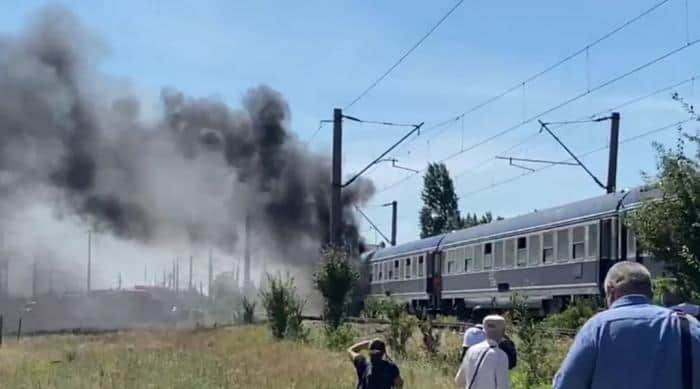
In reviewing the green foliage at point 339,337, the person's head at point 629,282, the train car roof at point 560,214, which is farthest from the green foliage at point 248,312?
the person's head at point 629,282

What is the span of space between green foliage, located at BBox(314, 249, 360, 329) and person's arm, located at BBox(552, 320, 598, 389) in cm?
2226

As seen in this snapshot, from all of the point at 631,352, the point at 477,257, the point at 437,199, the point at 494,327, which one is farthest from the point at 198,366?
the point at 437,199

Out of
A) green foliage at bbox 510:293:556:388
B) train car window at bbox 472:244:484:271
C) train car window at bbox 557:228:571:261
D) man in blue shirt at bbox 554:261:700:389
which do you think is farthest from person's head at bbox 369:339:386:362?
train car window at bbox 472:244:484:271

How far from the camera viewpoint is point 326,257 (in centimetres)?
2753

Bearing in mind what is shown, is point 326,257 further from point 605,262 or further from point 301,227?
point 301,227

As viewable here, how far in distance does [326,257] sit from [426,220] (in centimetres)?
4795

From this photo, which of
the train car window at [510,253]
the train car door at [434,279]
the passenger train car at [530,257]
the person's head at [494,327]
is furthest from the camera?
the train car door at [434,279]

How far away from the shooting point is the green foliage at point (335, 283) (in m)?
26.9

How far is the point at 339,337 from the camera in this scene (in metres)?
24.6

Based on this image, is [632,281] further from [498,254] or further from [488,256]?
[488,256]

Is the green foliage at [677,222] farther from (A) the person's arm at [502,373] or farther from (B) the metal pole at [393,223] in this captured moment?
(B) the metal pole at [393,223]

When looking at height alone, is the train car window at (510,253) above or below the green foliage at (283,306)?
above

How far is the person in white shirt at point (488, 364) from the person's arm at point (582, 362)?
10.6 feet

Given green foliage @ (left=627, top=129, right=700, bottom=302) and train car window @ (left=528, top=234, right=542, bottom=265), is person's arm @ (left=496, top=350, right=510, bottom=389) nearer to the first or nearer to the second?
green foliage @ (left=627, top=129, right=700, bottom=302)
